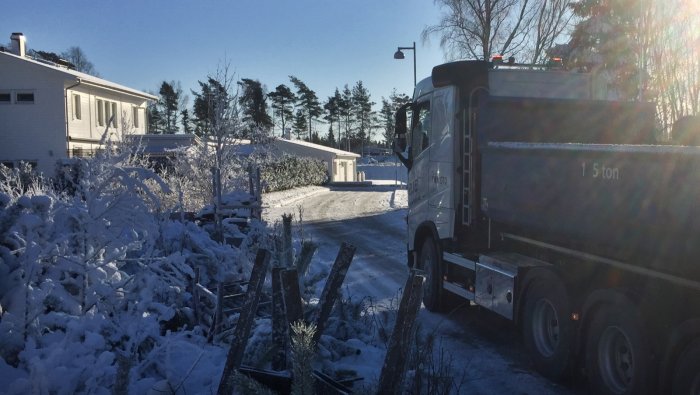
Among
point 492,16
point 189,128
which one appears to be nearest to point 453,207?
point 492,16

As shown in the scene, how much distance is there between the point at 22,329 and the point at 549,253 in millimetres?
4659

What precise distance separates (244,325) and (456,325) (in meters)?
4.69

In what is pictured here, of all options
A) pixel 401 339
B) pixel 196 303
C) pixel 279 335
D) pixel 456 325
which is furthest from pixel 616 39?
pixel 401 339

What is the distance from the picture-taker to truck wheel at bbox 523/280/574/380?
5695mm

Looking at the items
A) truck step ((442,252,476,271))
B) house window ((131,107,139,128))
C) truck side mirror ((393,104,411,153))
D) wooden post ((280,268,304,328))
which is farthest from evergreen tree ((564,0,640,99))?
house window ((131,107,139,128))

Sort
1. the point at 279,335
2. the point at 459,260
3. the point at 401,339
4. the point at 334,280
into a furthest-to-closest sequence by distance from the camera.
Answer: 1. the point at 459,260
2. the point at 334,280
3. the point at 279,335
4. the point at 401,339

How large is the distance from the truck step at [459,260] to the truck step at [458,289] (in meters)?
0.29

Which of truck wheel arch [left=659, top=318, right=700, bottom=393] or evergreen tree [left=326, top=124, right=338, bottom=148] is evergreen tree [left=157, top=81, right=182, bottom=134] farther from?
truck wheel arch [left=659, top=318, right=700, bottom=393]

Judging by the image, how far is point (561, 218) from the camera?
18.2 feet

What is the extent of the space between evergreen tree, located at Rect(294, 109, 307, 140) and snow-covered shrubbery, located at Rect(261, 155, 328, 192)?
107 feet

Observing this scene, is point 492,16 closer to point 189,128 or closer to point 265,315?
point 265,315

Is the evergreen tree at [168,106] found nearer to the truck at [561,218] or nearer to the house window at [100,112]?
the house window at [100,112]

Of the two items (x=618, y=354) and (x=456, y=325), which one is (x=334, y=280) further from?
(x=456, y=325)

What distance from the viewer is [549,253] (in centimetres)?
629
